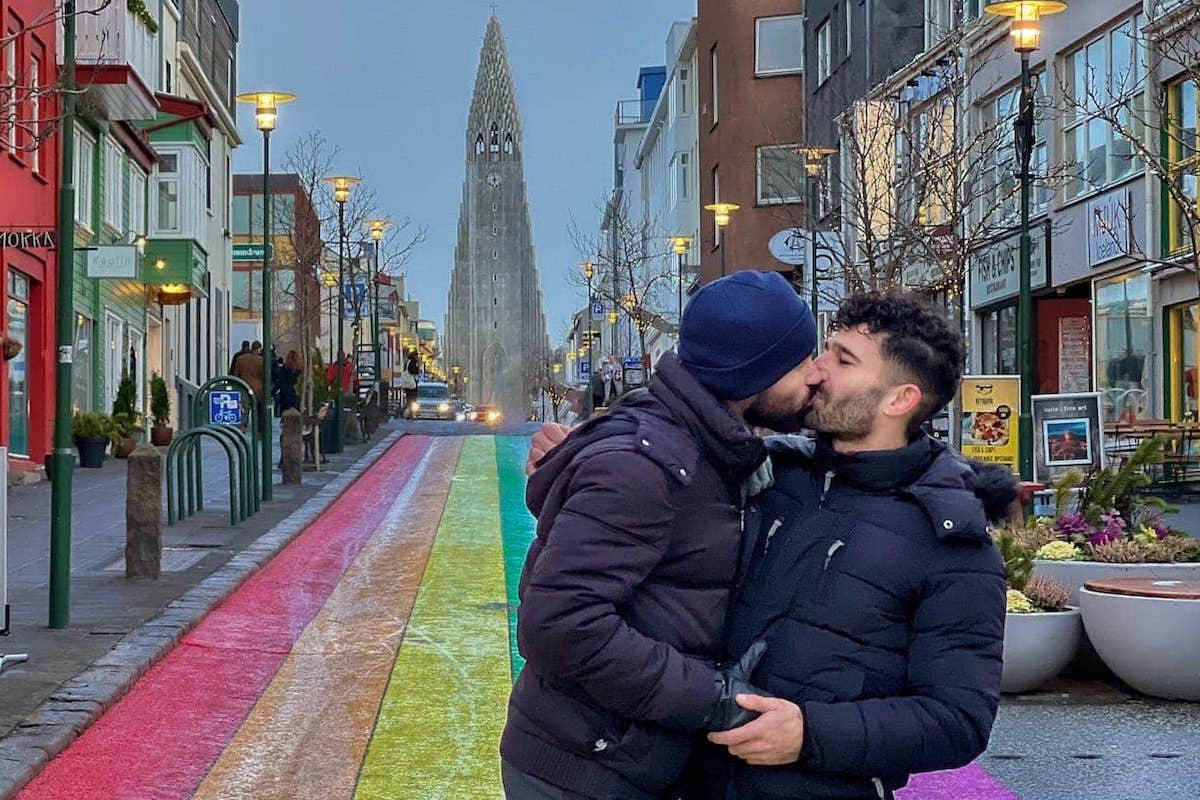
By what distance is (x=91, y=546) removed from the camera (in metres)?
16.7

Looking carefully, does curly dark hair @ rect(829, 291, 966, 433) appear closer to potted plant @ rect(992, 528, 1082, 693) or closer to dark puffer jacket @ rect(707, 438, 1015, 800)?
dark puffer jacket @ rect(707, 438, 1015, 800)

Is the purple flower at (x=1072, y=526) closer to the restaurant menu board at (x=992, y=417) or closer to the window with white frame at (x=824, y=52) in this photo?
the restaurant menu board at (x=992, y=417)

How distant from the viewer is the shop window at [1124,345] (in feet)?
81.3

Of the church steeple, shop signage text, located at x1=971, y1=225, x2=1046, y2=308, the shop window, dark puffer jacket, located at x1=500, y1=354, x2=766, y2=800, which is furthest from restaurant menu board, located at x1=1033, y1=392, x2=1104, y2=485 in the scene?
the church steeple

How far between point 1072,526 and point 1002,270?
21455 millimetres

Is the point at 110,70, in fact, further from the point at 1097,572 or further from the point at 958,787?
the point at 958,787

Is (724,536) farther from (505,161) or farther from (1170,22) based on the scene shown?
(505,161)

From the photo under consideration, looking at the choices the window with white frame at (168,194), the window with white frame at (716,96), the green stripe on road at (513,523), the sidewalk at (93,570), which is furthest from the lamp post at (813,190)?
the window with white frame at (716,96)

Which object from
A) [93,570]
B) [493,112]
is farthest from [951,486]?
[493,112]

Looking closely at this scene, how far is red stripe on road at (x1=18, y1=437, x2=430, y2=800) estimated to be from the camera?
24.9 ft

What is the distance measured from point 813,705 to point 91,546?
14.5 m

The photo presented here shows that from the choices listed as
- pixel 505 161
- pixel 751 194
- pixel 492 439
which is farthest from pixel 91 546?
pixel 505 161

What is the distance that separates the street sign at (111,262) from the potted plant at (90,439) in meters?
9.42

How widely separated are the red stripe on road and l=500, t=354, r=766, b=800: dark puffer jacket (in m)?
4.63
